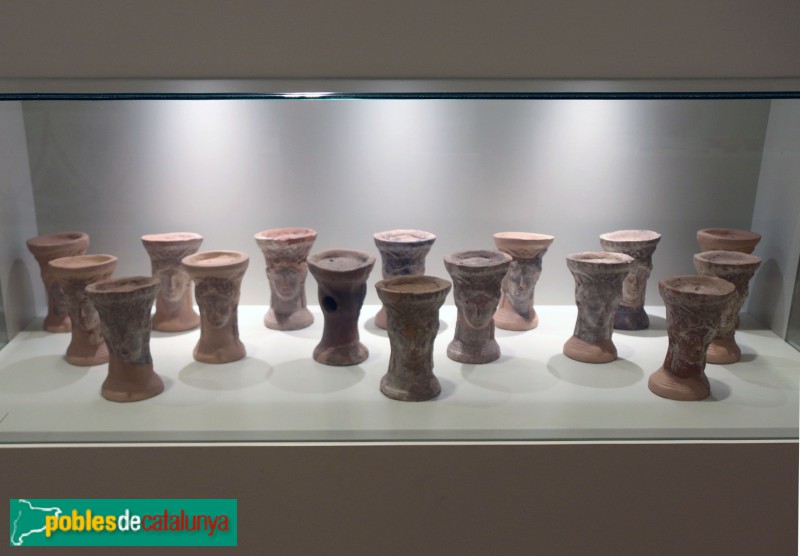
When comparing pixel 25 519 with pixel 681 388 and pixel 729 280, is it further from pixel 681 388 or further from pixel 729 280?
pixel 729 280

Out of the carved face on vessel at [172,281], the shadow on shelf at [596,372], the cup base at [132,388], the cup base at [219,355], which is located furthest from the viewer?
the carved face on vessel at [172,281]

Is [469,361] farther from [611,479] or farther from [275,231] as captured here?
[275,231]

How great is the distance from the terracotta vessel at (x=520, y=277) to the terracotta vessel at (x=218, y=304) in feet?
2.38

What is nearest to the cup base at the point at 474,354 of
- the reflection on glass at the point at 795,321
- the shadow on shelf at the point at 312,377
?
the shadow on shelf at the point at 312,377

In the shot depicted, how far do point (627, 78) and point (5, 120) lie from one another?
53.3 inches

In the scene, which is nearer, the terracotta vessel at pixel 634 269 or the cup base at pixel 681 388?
the cup base at pixel 681 388

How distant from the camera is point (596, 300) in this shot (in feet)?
5.55

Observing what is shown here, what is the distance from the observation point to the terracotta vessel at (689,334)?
1461 mm

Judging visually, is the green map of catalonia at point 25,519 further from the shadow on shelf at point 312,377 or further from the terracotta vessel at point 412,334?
the terracotta vessel at point 412,334

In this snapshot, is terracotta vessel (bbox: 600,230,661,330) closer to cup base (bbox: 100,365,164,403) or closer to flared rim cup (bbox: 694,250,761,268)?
flared rim cup (bbox: 694,250,761,268)

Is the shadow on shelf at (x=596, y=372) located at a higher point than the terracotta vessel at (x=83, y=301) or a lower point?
lower

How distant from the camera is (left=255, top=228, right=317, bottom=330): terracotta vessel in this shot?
1.82 meters

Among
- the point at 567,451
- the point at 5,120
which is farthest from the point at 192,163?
the point at 567,451

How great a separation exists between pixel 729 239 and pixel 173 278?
151 centimetres
